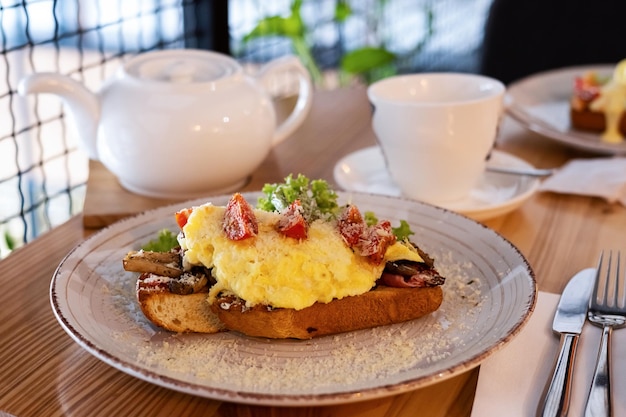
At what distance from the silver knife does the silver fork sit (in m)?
0.01

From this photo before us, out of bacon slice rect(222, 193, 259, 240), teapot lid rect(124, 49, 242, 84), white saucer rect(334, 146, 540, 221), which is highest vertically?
teapot lid rect(124, 49, 242, 84)

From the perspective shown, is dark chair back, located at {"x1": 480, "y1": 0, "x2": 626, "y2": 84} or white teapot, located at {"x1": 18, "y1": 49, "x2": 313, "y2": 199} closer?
white teapot, located at {"x1": 18, "y1": 49, "x2": 313, "y2": 199}

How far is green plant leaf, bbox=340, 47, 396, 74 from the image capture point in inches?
121

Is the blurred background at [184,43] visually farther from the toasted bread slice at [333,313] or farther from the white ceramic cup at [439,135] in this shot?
the toasted bread slice at [333,313]

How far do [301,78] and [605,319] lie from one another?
0.80 meters

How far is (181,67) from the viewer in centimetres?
133

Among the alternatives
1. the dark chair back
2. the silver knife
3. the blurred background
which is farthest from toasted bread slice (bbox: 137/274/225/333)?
the dark chair back

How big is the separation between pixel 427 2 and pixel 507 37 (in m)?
1.78

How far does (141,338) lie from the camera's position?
0.84m

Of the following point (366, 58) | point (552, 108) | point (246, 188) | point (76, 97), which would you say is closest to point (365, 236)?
point (246, 188)

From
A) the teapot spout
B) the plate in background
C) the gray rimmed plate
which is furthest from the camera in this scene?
the plate in background

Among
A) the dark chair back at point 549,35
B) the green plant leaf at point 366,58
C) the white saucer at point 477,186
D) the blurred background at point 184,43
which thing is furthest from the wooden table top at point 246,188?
the green plant leaf at point 366,58

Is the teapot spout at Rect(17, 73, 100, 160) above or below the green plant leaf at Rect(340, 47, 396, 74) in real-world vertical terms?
above

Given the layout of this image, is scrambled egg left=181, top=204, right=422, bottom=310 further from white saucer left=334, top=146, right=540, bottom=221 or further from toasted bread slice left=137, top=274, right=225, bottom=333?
white saucer left=334, top=146, right=540, bottom=221
